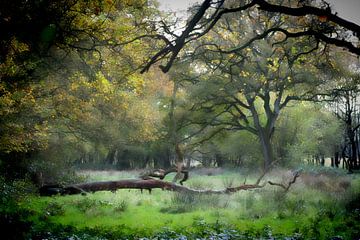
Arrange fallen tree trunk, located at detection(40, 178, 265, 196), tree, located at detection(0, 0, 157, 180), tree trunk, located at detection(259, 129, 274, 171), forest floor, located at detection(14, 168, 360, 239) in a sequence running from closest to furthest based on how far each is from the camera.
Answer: forest floor, located at detection(14, 168, 360, 239) < tree, located at detection(0, 0, 157, 180) < fallen tree trunk, located at detection(40, 178, 265, 196) < tree trunk, located at detection(259, 129, 274, 171)

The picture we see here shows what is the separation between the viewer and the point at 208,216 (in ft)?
41.3

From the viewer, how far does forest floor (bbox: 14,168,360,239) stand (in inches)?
372

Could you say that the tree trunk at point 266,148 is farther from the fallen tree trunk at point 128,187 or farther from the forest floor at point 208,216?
the fallen tree trunk at point 128,187

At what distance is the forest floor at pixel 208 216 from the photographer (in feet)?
31.0

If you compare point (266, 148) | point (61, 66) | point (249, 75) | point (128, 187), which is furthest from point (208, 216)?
point (266, 148)

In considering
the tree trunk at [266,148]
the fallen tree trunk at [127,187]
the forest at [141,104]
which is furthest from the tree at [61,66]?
the tree trunk at [266,148]

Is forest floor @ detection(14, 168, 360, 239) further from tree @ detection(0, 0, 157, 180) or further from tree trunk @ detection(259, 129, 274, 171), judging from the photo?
tree trunk @ detection(259, 129, 274, 171)

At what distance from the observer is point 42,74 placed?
15070 millimetres

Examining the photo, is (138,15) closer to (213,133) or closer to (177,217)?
(177,217)

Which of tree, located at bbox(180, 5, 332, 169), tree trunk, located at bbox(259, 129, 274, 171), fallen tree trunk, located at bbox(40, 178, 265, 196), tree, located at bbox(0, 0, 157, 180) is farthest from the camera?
tree trunk, located at bbox(259, 129, 274, 171)

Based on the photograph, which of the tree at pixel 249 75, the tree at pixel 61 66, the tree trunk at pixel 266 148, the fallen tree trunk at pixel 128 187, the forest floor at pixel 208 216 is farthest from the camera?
the tree trunk at pixel 266 148

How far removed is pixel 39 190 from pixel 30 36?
1091 centimetres

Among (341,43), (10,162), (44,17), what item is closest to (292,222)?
(341,43)

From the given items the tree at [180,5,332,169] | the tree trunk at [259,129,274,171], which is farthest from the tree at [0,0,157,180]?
the tree trunk at [259,129,274,171]
